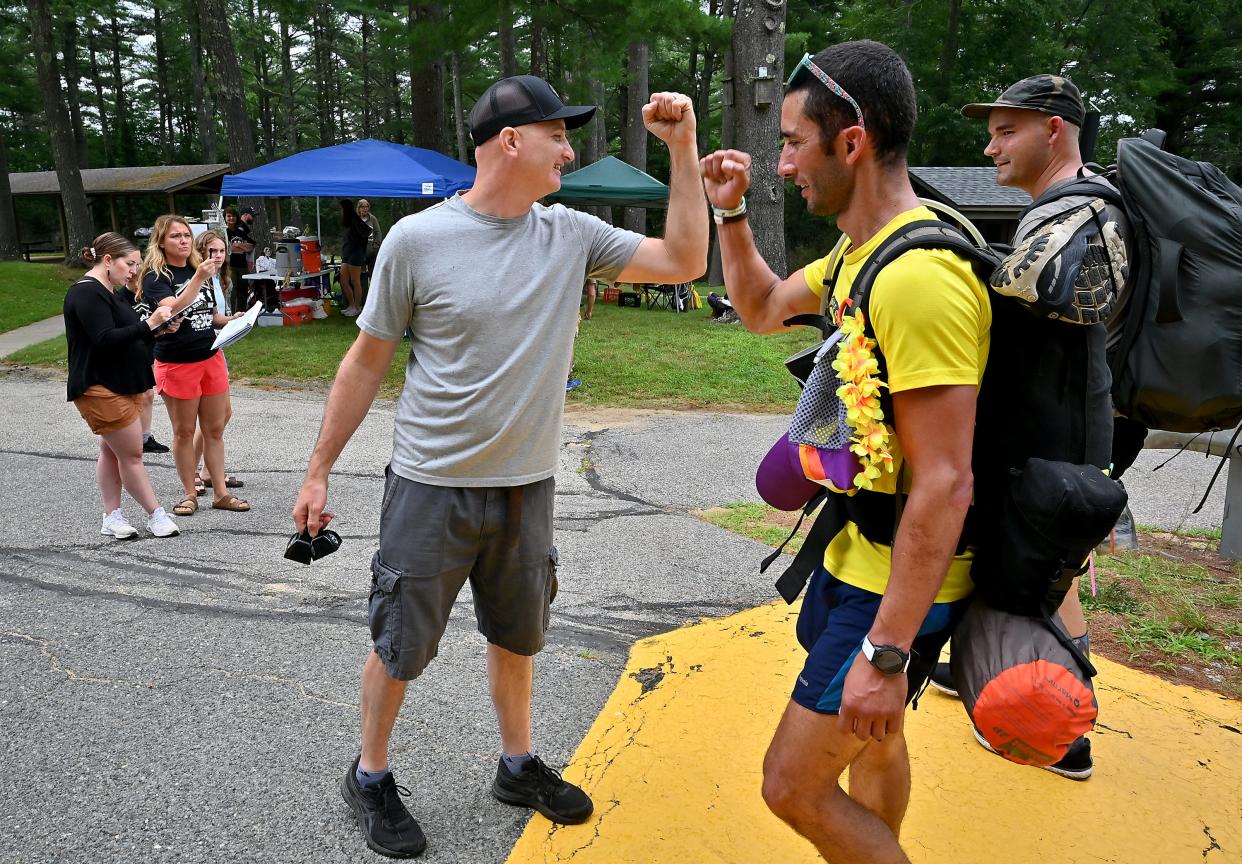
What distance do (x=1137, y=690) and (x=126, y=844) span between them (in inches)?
138

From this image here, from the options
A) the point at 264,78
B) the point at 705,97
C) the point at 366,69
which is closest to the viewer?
the point at 705,97

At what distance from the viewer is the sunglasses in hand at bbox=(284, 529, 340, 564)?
8.58 ft

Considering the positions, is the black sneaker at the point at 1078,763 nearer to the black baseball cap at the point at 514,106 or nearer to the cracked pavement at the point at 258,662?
the cracked pavement at the point at 258,662

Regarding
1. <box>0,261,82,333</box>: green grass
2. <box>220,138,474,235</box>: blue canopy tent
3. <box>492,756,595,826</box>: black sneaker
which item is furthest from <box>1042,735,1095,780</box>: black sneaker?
<box>0,261,82,333</box>: green grass

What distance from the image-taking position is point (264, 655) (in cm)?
380

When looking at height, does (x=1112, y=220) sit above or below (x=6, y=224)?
above

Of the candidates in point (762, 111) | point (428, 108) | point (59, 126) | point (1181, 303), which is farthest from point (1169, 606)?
point (59, 126)

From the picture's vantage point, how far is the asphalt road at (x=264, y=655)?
2.74m

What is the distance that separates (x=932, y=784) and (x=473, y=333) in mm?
2004

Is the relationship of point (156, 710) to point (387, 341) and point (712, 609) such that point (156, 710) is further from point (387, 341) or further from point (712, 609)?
point (712, 609)

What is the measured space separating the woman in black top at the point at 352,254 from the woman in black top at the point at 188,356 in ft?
33.9

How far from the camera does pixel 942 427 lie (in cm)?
170

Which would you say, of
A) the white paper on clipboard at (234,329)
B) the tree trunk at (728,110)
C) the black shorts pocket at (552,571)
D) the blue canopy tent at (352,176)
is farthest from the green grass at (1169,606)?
the tree trunk at (728,110)

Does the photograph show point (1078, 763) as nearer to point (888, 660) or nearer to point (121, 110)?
point (888, 660)
